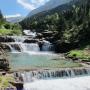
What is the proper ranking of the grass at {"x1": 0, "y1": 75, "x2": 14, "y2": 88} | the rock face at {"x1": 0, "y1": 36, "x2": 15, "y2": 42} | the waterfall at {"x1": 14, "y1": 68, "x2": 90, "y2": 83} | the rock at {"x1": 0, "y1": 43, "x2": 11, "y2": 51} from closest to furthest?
1. the grass at {"x1": 0, "y1": 75, "x2": 14, "y2": 88}
2. the waterfall at {"x1": 14, "y1": 68, "x2": 90, "y2": 83}
3. the rock at {"x1": 0, "y1": 43, "x2": 11, "y2": 51}
4. the rock face at {"x1": 0, "y1": 36, "x2": 15, "y2": 42}

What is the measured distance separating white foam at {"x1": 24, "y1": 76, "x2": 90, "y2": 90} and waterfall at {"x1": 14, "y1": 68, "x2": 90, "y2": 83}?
1.29 meters

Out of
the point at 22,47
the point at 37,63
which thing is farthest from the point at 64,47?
the point at 37,63

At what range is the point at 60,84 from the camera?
4206 centimetres

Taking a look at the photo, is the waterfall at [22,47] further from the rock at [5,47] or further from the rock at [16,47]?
the rock at [5,47]

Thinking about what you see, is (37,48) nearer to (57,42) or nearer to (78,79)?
(57,42)

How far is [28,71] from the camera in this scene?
44.4 m

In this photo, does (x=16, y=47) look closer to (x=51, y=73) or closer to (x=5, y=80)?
(x=51, y=73)

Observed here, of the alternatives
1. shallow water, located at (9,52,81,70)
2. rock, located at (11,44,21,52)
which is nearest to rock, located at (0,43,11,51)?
rock, located at (11,44,21,52)

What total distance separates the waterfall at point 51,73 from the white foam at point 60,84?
1292mm

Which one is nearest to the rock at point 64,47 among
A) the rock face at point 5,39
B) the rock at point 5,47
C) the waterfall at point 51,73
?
the rock at point 5,47

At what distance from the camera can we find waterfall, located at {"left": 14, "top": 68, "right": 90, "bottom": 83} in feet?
142

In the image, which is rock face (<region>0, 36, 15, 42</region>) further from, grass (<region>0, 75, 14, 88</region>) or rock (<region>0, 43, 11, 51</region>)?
grass (<region>0, 75, 14, 88</region>)

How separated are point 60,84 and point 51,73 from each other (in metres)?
3.69

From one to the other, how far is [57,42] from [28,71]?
151 ft
